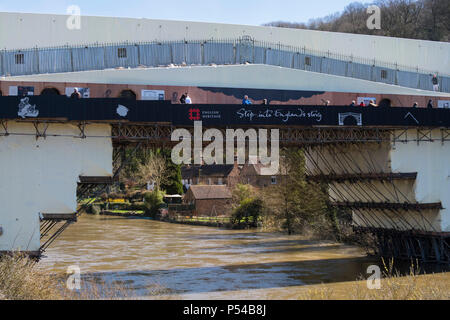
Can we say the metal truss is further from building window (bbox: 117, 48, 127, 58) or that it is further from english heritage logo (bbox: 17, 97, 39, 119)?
english heritage logo (bbox: 17, 97, 39, 119)

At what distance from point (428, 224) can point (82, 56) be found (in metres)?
21.0

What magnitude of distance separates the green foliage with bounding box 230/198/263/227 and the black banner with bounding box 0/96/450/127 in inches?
1073

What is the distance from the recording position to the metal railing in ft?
102

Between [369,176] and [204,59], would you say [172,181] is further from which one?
[369,176]

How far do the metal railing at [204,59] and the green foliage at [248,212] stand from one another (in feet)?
72.1

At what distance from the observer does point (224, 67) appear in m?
31.5

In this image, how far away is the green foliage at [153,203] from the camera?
68812 mm

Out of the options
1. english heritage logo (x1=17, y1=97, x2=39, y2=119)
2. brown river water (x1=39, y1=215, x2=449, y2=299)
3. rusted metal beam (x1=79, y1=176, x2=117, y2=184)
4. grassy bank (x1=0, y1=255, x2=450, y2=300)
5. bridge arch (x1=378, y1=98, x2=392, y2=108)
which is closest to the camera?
grassy bank (x1=0, y1=255, x2=450, y2=300)

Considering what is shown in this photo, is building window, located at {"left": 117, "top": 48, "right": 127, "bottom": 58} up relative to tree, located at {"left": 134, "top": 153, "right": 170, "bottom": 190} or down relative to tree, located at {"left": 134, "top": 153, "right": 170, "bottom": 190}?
up

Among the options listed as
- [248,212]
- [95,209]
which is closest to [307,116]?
[248,212]

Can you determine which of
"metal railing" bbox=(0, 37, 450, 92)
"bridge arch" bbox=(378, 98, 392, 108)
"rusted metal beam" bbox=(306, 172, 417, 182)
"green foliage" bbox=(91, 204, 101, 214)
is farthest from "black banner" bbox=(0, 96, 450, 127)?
"green foliage" bbox=(91, 204, 101, 214)

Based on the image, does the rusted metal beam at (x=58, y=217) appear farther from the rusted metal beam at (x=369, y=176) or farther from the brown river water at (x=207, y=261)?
the rusted metal beam at (x=369, y=176)

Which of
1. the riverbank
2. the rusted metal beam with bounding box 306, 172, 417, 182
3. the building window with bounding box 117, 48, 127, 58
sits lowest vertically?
the riverbank

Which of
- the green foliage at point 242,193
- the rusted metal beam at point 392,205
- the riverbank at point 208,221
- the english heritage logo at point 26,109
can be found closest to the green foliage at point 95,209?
the riverbank at point 208,221
